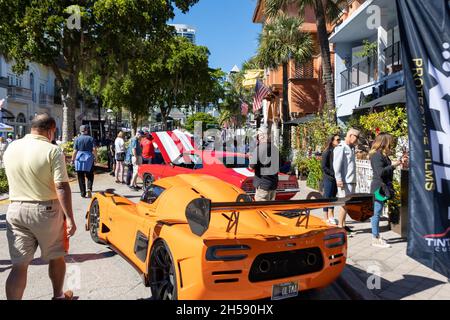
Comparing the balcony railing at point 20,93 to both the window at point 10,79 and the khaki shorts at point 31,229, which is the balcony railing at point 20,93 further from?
the khaki shorts at point 31,229

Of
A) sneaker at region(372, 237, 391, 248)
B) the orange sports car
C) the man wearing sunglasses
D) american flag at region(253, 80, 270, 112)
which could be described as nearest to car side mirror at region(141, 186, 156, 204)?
the orange sports car

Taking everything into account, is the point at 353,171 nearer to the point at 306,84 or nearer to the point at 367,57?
the point at 367,57

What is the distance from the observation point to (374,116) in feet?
33.0

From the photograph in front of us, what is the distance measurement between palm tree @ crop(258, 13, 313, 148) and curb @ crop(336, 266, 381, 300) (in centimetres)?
1791

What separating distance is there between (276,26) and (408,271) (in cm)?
2039

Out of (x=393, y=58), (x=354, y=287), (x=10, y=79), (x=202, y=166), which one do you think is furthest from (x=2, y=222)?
(x=10, y=79)

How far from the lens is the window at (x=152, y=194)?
480cm

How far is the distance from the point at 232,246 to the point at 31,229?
5.68ft

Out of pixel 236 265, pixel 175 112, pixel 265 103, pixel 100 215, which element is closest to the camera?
pixel 236 265

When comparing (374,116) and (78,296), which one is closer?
(78,296)

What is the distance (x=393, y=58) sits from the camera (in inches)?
571

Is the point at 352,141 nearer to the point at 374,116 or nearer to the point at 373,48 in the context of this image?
the point at 374,116

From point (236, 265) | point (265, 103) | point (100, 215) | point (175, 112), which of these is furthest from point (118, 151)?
point (175, 112)

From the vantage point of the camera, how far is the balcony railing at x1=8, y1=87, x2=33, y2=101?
38.4m
